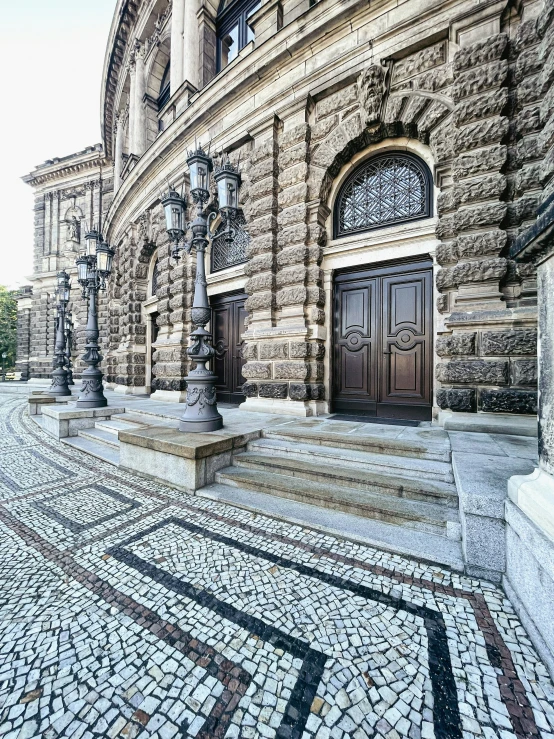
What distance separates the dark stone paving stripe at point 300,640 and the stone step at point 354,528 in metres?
0.46

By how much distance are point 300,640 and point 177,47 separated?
1448cm

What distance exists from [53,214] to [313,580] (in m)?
31.4

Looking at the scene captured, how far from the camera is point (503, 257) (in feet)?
14.0

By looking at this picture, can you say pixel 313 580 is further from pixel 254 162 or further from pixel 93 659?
pixel 254 162

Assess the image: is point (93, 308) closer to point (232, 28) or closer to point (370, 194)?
point (370, 194)

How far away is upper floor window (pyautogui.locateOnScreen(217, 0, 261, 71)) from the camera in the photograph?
29.1ft

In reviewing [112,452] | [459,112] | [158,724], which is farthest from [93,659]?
[459,112]

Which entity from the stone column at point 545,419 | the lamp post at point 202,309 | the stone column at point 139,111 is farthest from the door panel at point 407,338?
the stone column at point 139,111

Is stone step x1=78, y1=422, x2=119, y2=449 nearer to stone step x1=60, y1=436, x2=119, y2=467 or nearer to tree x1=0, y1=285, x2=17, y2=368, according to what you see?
stone step x1=60, y1=436, x2=119, y2=467

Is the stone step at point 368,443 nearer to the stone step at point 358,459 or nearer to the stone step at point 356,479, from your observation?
the stone step at point 358,459

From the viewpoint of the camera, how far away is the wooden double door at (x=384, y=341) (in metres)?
5.30

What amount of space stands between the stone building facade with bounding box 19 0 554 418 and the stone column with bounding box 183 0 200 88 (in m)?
0.05

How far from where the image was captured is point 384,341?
18.4ft

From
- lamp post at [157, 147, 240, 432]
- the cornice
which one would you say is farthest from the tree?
lamp post at [157, 147, 240, 432]
